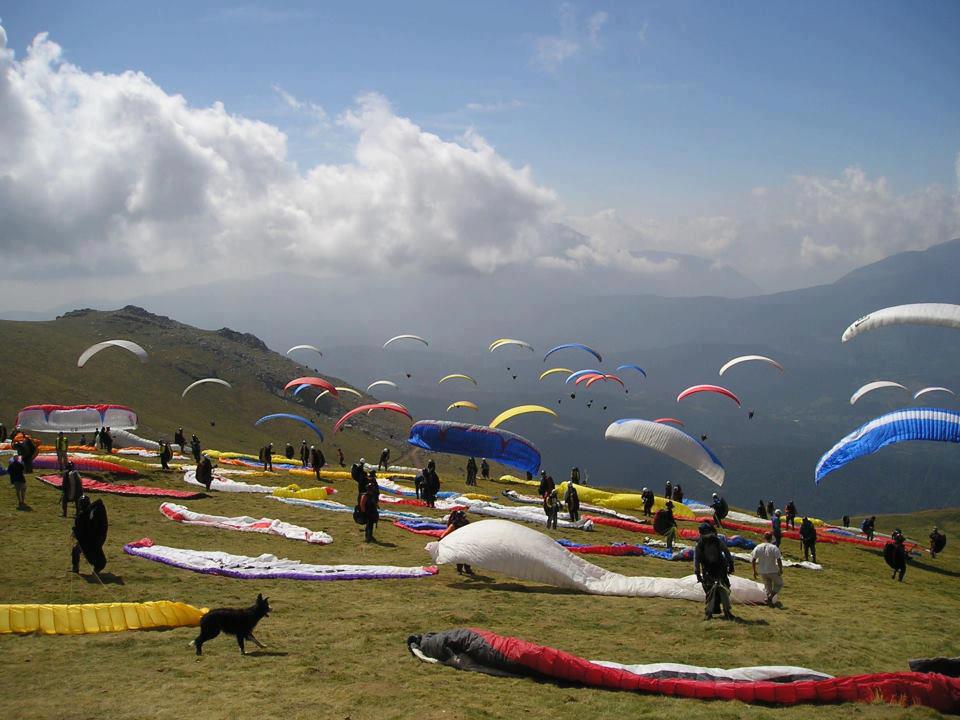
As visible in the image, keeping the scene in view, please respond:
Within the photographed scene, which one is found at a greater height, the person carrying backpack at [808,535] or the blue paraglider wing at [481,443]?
the blue paraglider wing at [481,443]

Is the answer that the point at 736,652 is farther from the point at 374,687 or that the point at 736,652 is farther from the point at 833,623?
the point at 374,687

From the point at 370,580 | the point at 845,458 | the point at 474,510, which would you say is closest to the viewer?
the point at 370,580

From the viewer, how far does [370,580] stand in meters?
16.8

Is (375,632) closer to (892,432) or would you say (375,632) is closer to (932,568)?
(892,432)

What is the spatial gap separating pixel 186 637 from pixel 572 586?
8.08 meters

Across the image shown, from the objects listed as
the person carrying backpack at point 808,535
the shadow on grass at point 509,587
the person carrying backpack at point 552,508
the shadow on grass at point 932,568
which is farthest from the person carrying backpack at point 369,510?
the shadow on grass at point 932,568

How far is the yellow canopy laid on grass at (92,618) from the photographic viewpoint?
1194 cm

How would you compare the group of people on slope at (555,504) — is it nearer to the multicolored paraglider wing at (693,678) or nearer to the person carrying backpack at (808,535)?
the person carrying backpack at (808,535)

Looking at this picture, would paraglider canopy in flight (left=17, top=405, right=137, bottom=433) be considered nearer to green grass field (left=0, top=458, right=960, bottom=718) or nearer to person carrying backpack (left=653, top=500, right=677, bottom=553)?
green grass field (left=0, top=458, right=960, bottom=718)

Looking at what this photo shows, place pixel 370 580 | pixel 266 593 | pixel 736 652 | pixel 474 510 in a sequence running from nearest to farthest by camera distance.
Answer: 1. pixel 736 652
2. pixel 266 593
3. pixel 370 580
4. pixel 474 510

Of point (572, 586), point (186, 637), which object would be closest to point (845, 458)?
point (572, 586)

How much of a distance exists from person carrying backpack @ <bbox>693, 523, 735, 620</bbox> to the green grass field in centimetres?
47

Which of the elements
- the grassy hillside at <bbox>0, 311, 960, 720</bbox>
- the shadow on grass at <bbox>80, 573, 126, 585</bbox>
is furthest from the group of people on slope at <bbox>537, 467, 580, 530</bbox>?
the shadow on grass at <bbox>80, 573, 126, 585</bbox>

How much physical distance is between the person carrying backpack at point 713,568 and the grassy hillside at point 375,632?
1.36 feet
